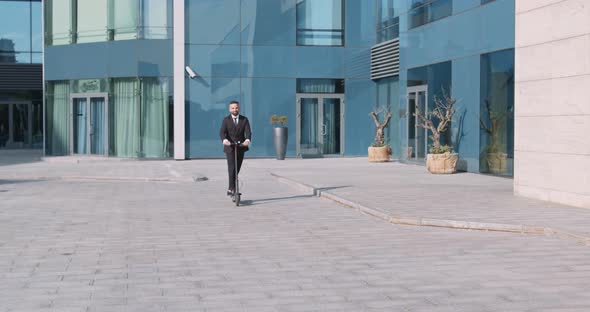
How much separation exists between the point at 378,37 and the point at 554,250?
73.1ft

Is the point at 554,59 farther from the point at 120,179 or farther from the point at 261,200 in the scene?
the point at 120,179

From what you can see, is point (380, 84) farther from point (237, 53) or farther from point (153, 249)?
point (153, 249)

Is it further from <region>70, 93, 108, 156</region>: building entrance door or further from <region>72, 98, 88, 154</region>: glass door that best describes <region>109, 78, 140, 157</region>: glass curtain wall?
<region>72, 98, 88, 154</region>: glass door

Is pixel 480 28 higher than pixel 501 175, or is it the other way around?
pixel 480 28

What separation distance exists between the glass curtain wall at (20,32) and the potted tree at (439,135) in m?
26.6

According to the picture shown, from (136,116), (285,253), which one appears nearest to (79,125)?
(136,116)

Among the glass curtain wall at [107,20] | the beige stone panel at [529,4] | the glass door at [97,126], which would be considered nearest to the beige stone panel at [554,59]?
the beige stone panel at [529,4]

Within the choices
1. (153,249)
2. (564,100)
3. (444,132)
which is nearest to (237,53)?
(444,132)

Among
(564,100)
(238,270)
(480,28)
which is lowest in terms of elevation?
(238,270)

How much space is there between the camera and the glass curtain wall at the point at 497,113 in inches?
745

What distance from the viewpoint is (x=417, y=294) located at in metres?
6.39

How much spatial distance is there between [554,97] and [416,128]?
1243 cm

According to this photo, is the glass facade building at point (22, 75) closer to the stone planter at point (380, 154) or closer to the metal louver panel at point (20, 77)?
the metal louver panel at point (20, 77)

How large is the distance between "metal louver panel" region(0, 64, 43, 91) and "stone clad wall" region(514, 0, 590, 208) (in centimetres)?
3308
